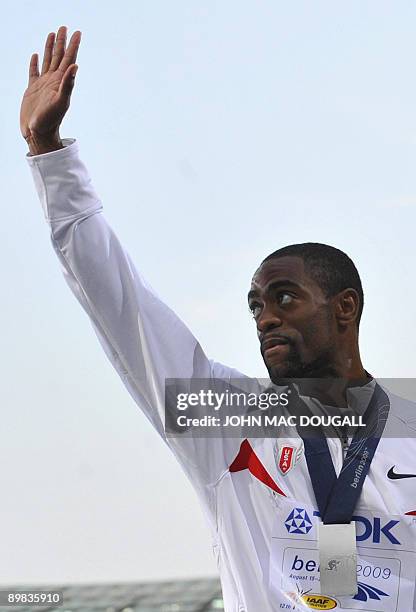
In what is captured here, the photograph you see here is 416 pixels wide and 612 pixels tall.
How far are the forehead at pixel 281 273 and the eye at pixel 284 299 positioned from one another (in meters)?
0.06

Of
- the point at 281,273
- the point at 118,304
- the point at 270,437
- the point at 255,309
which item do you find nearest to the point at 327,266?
the point at 281,273

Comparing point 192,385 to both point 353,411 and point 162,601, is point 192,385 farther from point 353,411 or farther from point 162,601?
point 162,601

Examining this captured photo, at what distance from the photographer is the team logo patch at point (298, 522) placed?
3.44m

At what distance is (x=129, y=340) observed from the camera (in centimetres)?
363

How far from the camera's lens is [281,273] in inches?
148

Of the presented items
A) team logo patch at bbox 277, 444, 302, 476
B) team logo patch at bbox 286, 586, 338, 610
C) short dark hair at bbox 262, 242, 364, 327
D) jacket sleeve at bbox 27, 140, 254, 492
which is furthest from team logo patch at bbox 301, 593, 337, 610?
short dark hair at bbox 262, 242, 364, 327

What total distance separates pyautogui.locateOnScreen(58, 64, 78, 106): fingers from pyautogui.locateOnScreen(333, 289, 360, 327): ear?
1374 mm

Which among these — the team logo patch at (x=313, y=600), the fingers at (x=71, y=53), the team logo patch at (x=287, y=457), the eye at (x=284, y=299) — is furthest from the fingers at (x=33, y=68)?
the team logo patch at (x=313, y=600)

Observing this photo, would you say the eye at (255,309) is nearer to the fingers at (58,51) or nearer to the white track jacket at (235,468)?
the white track jacket at (235,468)

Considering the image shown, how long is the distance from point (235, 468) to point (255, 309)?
0.65 metres

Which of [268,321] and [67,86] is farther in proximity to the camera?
[268,321]

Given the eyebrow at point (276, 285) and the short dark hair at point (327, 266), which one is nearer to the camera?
the eyebrow at point (276, 285)

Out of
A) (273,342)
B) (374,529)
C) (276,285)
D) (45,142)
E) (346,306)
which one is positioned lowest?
(374,529)

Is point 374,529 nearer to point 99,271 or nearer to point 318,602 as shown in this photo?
point 318,602
